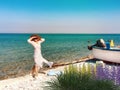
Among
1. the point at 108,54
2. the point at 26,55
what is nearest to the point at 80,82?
the point at 108,54

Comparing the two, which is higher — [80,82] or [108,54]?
[80,82]

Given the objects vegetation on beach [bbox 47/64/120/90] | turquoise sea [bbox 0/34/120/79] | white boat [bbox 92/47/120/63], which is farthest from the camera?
turquoise sea [bbox 0/34/120/79]

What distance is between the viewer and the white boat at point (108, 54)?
14.4 m

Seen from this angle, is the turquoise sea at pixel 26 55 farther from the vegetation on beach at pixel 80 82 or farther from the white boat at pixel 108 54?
the vegetation on beach at pixel 80 82

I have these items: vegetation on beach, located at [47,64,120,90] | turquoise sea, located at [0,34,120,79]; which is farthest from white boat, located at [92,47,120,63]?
vegetation on beach, located at [47,64,120,90]

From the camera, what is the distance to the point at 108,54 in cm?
1486

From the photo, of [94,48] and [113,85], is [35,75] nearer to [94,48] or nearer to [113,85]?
[113,85]

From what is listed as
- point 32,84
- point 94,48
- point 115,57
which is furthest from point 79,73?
point 94,48

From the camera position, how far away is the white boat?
47.2ft

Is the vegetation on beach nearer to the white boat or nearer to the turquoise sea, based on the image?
the white boat

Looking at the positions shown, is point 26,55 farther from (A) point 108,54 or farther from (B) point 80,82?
(B) point 80,82

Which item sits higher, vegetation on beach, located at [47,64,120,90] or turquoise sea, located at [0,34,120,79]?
vegetation on beach, located at [47,64,120,90]

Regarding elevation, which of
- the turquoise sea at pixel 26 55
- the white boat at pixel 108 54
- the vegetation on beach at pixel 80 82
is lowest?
the turquoise sea at pixel 26 55

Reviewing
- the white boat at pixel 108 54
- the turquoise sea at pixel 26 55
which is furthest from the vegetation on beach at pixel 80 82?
the turquoise sea at pixel 26 55
